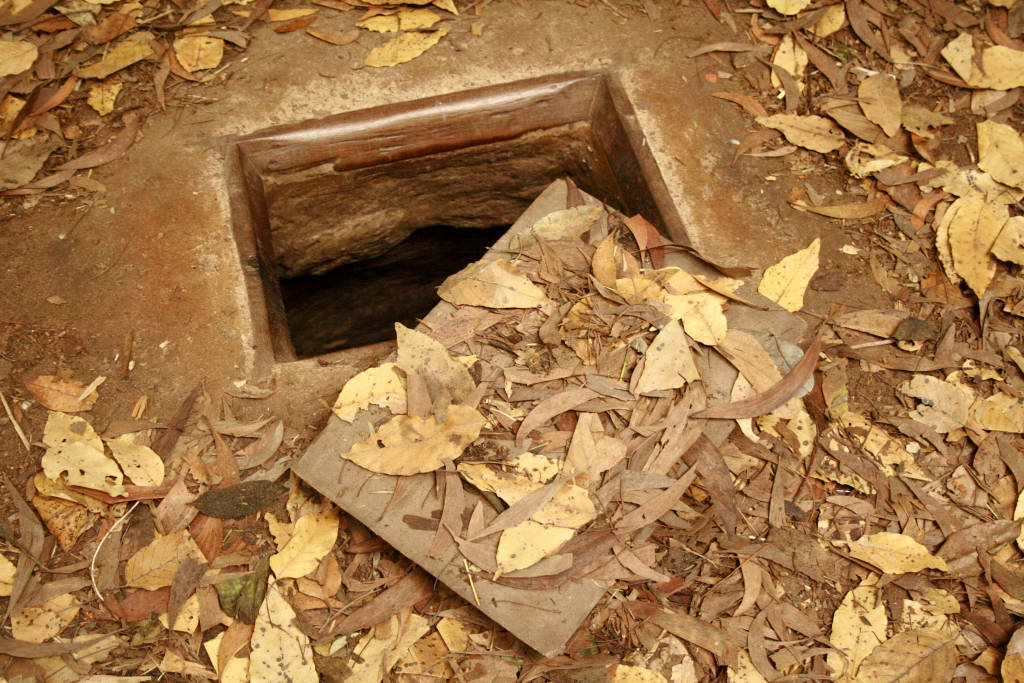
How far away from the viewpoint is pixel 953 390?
77.7 inches

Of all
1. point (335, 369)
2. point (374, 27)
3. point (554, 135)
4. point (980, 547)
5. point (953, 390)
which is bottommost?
point (980, 547)

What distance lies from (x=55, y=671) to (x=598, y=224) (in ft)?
5.18

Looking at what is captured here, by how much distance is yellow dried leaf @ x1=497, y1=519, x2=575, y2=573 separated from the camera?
1.63 meters

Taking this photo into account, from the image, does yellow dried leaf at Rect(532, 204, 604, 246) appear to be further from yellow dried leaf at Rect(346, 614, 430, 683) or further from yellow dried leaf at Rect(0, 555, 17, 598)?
yellow dried leaf at Rect(0, 555, 17, 598)

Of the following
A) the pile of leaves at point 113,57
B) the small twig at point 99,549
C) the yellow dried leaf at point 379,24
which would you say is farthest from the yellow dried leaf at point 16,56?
the small twig at point 99,549

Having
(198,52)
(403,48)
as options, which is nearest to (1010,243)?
(403,48)

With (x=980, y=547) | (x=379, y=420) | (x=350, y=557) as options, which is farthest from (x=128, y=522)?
(x=980, y=547)

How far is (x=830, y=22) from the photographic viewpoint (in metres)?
2.49

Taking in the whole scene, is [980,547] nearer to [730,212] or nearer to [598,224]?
[730,212]

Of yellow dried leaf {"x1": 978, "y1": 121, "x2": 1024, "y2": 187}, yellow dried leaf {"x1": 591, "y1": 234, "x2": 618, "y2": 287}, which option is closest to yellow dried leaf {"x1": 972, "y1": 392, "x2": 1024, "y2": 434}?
yellow dried leaf {"x1": 978, "y1": 121, "x2": 1024, "y2": 187}

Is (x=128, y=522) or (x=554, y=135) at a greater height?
(x=554, y=135)

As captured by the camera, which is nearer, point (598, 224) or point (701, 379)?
point (701, 379)

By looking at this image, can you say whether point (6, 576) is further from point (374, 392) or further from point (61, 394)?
point (374, 392)

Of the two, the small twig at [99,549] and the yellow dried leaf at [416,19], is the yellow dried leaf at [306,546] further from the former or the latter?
the yellow dried leaf at [416,19]
